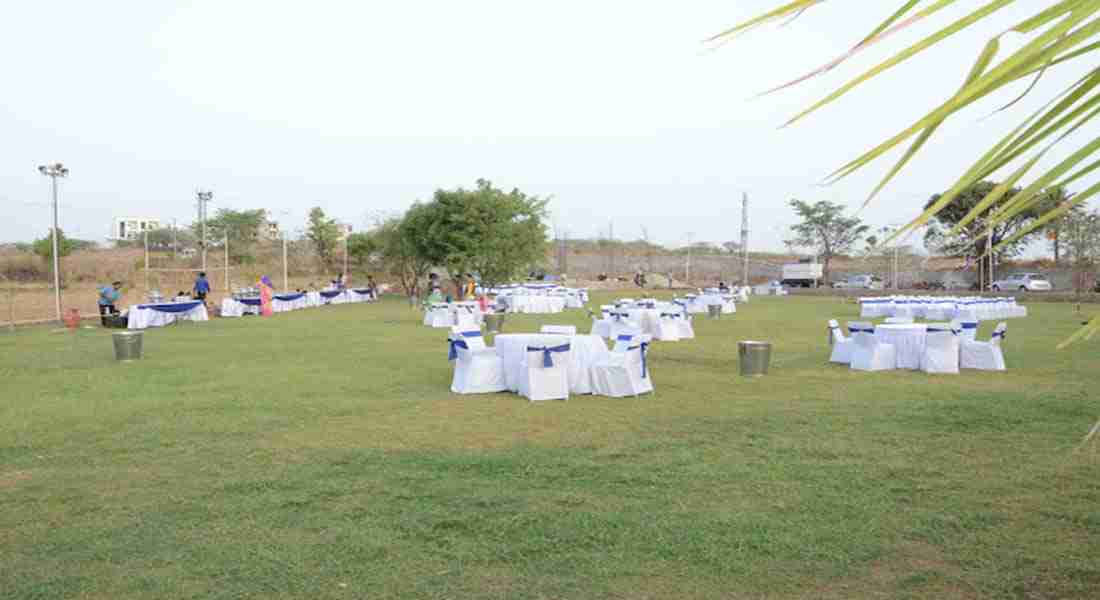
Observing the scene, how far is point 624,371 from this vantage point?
929cm

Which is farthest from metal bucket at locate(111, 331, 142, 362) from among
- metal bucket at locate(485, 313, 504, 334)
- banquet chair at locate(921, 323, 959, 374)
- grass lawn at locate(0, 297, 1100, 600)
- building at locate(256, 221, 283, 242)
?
building at locate(256, 221, 283, 242)

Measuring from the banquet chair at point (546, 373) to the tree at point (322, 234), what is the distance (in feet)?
145

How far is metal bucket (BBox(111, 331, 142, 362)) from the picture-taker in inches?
499

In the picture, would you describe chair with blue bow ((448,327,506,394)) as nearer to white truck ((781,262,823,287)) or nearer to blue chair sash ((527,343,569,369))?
blue chair sash ((527,343,569,369))

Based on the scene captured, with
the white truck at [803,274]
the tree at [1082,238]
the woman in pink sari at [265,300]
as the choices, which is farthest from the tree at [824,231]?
the woman in pink sari at [265,300]

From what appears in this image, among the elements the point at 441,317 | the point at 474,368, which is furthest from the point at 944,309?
the point at 474,368

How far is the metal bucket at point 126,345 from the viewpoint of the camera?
12.7m

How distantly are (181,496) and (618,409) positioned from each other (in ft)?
14.8

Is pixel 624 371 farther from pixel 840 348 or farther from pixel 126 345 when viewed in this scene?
pixel 126 345

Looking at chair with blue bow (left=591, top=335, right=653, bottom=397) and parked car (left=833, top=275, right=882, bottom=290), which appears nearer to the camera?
chair with blue bow (left=591, top=335, right=653, bottom=397)

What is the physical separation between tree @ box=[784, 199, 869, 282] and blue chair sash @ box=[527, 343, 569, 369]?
177 feet

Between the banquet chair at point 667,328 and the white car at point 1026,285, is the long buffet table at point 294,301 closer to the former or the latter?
the banquet chair at point 667,328

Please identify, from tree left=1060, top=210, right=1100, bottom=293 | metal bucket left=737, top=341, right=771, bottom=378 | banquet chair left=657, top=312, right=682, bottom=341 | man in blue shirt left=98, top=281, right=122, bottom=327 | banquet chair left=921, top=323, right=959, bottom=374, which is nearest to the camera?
metal bucket left=737, top=341, right=771, bottom=378

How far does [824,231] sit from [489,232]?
129ft
